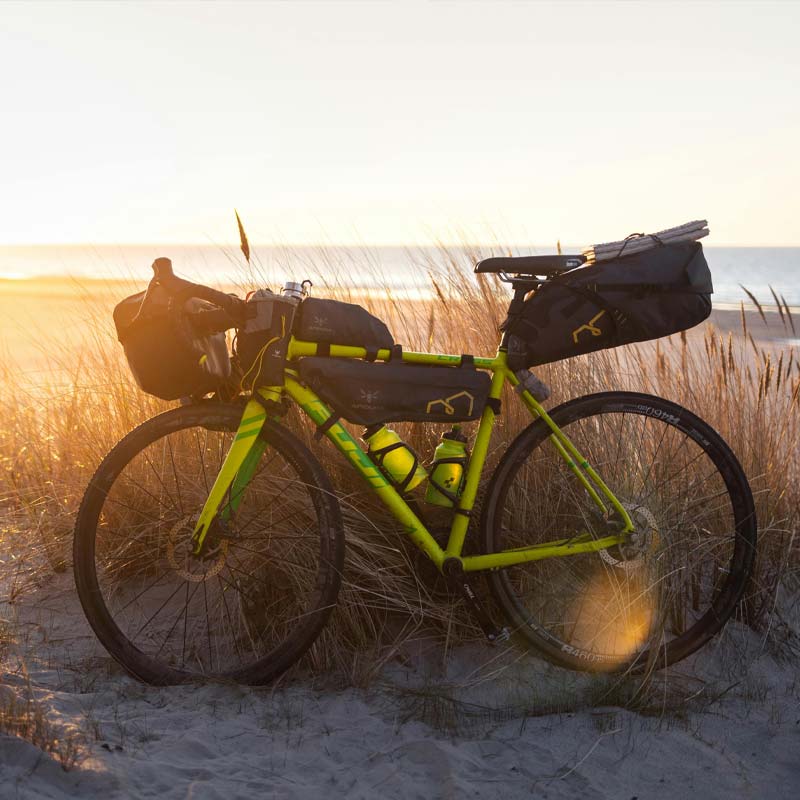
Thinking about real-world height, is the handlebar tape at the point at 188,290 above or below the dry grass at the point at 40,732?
above

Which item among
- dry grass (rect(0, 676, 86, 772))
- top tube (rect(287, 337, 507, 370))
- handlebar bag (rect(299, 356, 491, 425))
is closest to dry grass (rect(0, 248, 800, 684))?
handlebar bag (rect(299, 356, 491, 425))

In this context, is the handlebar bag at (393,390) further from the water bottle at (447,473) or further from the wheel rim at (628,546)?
the wheel rim at (628,546)

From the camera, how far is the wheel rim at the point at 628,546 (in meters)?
3.03

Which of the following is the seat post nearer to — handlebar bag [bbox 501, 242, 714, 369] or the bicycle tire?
handlebar bag [bbox 501, 242, 714, 369]

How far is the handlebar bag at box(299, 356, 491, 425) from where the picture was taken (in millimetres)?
2812

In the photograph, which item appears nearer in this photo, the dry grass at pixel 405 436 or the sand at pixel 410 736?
the sand at pixel 410 736

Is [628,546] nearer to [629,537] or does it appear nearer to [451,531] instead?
[629,537]

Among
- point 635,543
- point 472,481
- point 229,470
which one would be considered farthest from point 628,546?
point 229,470

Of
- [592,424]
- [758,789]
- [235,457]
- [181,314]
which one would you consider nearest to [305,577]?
[235,457]

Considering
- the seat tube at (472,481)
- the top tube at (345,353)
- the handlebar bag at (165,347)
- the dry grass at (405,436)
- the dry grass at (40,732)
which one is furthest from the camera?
the dry grass at (405,436)

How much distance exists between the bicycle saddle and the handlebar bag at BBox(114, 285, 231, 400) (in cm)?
96

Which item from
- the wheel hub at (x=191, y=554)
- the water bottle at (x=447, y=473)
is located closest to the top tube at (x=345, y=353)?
the water bottle at (x=447, y=473)

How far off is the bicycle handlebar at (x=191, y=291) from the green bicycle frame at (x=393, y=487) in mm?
209

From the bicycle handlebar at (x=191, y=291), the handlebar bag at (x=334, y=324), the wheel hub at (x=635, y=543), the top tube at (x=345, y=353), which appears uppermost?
the bicycle handlebar at (x=191, y=291)
